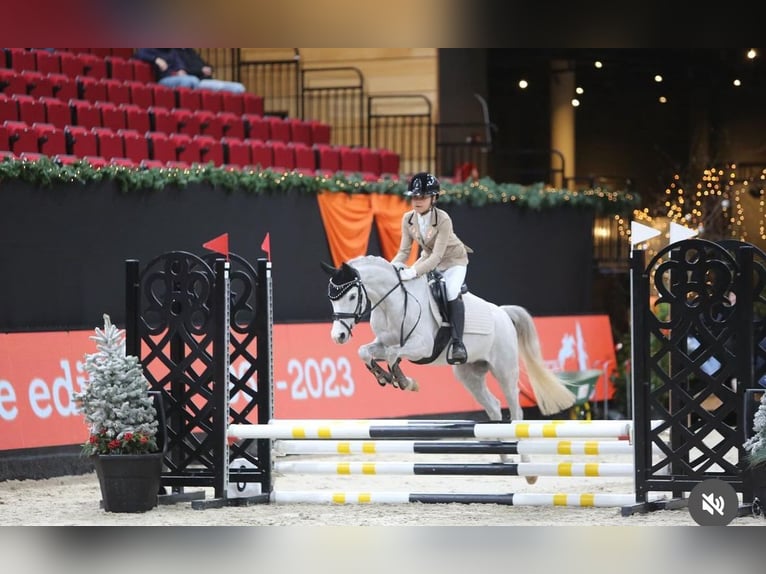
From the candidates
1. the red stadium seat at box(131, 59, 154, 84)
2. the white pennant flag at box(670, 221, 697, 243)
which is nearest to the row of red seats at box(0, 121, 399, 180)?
the red stadium seat at box(131, 59, 154, 84)

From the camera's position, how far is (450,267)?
8.91 m

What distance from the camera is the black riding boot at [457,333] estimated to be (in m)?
8.83

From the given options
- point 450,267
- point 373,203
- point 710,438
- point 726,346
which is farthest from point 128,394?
point 710,438

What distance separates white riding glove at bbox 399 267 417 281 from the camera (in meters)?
8.45

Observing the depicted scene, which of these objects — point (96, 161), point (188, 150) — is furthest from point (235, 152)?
point (96, 161)

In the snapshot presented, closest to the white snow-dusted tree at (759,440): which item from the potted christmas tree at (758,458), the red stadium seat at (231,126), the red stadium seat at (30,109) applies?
the potted christmas tree at (758,458)

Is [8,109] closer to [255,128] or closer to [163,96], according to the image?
[163,96]

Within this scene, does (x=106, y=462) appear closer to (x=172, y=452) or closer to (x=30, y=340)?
(x=172, y=452)

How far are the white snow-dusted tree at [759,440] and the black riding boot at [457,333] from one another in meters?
2.03

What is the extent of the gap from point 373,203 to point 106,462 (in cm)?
595

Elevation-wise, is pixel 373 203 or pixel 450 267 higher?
pixel 373 203

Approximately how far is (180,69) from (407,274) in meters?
8.50
